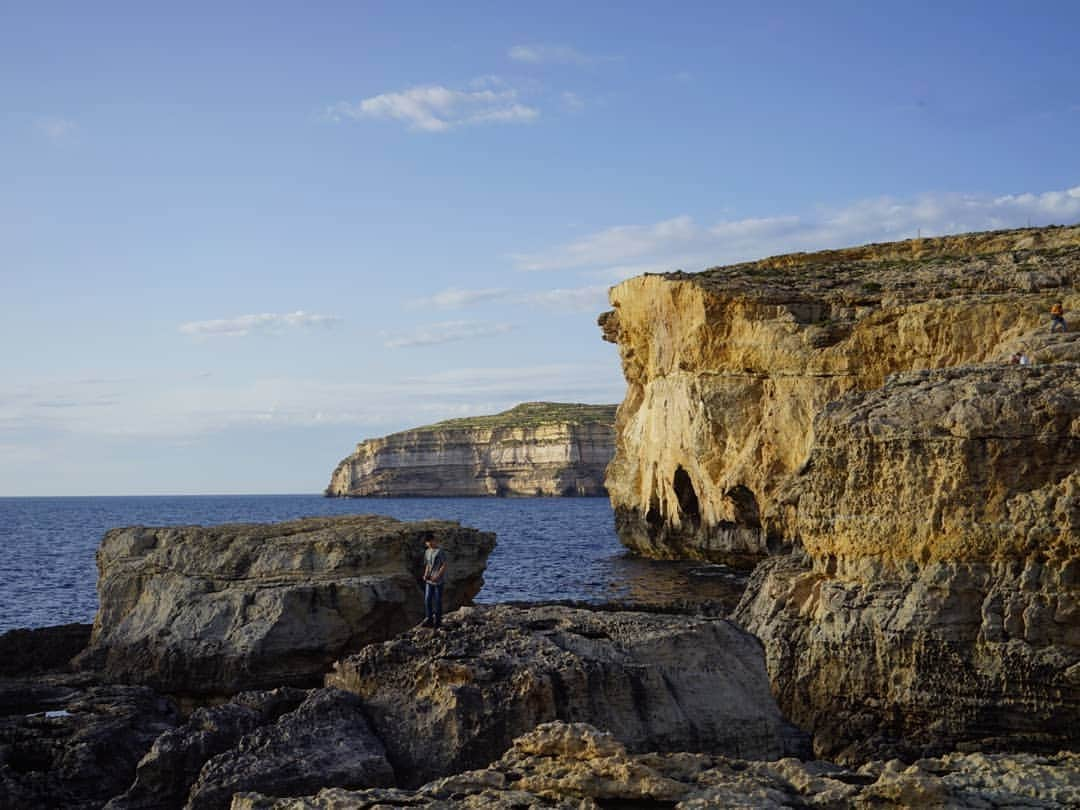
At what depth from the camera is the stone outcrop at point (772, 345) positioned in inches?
1253

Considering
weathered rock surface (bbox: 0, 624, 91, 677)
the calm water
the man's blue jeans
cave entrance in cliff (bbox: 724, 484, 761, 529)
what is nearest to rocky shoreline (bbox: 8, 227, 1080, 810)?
weathered rock surface (bbox: 0, 624, 91, 677)

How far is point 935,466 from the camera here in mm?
12984

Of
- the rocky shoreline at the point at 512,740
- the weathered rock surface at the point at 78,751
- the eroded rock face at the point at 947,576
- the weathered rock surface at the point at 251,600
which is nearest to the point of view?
the rocky shoreline at the point at 512,740

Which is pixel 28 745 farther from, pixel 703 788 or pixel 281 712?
pixel 703 788

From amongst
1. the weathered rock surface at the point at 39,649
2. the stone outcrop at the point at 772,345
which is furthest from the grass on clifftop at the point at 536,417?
the weathered rock surface at the point at 39,649

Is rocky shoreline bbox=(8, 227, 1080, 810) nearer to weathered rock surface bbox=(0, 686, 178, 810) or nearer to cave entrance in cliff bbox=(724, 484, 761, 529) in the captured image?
weathered rock surface bbox=(0, 686, 178, 810)

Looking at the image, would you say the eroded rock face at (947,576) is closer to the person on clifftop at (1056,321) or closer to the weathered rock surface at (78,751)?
the person on clifftop at (1056,321)

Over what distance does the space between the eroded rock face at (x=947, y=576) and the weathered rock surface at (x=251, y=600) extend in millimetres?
7523

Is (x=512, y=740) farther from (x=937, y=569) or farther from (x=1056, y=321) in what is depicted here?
(x=1056, y=321)

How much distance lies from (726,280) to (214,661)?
27.2m

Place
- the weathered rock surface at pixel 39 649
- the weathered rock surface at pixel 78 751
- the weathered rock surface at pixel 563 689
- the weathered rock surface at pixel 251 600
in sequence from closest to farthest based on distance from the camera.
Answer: the weathered rock surface at pixel 563 689
the weathered rock surface at pixel 78 751
the weathered rock surface at pixel 251 600
the weathered rock surface at pixel 39 649

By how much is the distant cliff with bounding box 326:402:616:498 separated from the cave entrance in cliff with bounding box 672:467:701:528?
69192 mm

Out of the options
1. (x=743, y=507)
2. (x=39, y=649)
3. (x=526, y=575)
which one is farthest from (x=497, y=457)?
(x=39, y=649)

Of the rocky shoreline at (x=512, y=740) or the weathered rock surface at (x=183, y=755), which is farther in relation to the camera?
the weathered rock surface at (x=183, y=755)
